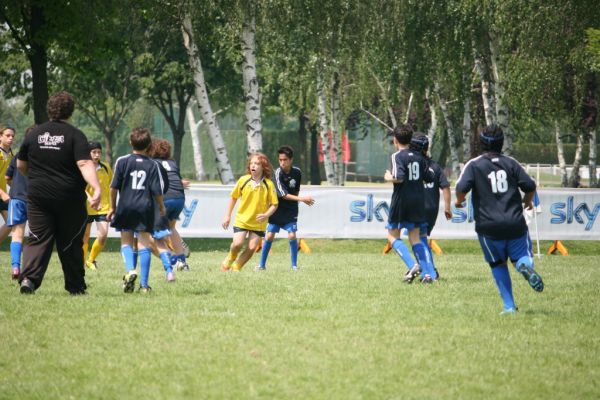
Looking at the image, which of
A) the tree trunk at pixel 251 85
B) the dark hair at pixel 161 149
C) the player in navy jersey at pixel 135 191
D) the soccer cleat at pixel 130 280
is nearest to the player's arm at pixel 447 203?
the player in navy jersey at pixel 135 191

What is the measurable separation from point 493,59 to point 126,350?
76.2 ft

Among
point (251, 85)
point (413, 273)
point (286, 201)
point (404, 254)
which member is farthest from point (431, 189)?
point (251, 85)

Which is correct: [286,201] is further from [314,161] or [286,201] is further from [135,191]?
[314,161]

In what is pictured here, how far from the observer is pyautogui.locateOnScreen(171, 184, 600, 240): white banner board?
2242 centimetres

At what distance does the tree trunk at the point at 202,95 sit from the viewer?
1024 inches

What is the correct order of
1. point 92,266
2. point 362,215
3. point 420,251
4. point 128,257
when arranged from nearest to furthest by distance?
1. point 128,257
2. point 420,251
3. point 92,266
4. point 362,215

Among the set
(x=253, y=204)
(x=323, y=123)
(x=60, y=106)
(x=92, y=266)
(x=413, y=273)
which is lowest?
(x=92, y=266)

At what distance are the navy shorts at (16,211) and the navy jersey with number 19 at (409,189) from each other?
4692 mm

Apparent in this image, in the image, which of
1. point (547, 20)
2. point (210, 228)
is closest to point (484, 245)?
point (210, 228)

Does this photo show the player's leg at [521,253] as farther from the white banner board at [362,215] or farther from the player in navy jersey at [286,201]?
the white banner board at [362,215]

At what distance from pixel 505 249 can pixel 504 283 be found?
316mm

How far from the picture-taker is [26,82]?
153 feet

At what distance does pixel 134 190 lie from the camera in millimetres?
11469

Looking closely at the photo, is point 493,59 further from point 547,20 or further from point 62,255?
point 62,255
